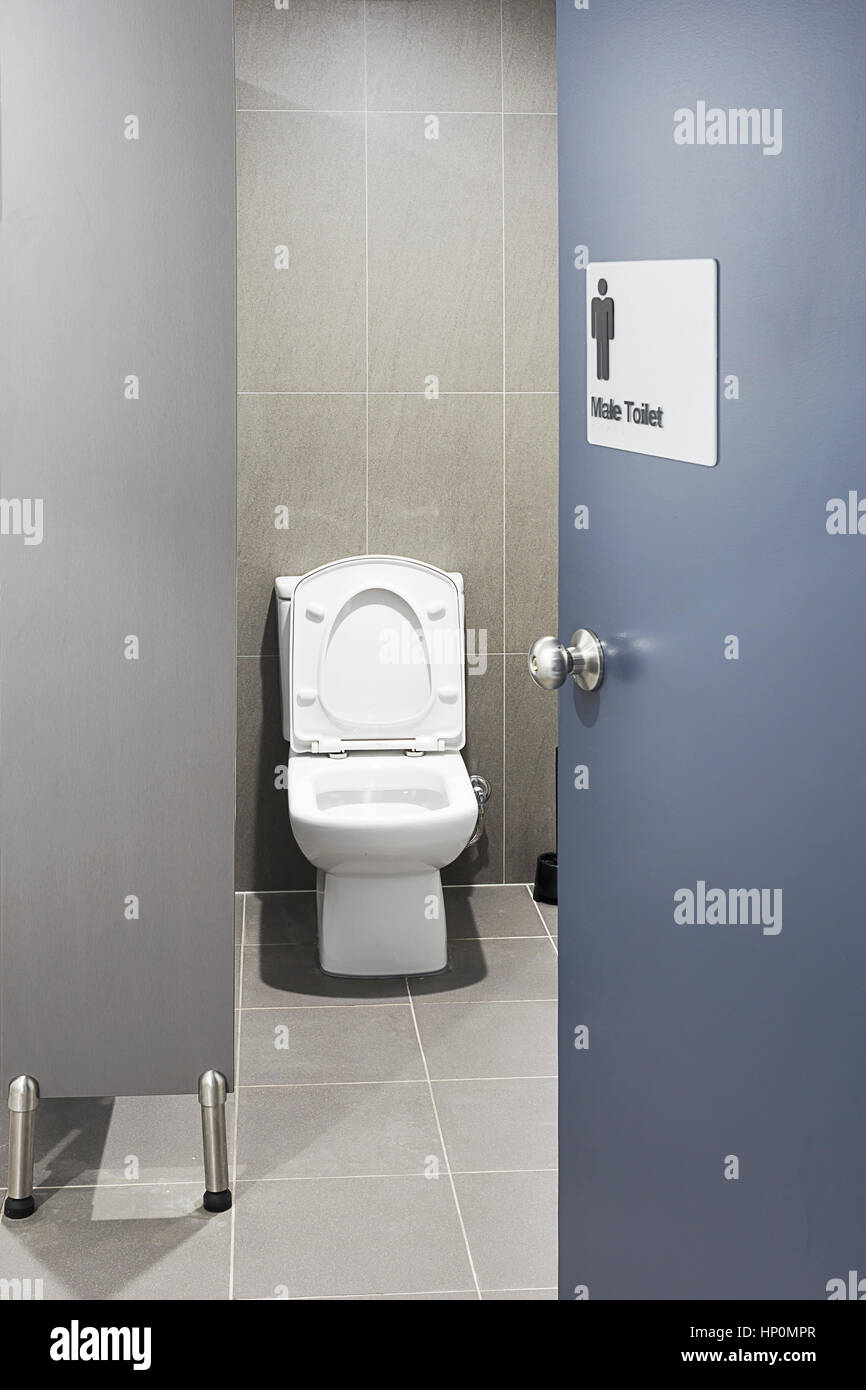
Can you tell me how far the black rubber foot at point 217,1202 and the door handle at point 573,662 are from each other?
1.21 m

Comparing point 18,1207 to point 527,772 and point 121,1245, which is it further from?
point 527,772

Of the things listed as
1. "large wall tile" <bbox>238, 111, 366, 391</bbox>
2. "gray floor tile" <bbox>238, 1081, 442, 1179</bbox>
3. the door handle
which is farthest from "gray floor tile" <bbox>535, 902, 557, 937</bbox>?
the door handle

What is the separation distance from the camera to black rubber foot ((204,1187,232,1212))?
2162 millimetres

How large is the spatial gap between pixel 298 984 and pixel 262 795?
686 millimetres

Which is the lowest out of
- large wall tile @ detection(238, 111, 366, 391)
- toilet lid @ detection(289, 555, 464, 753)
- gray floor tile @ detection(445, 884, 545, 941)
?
gray floor tile @ detection(445, 884, 545, 941)

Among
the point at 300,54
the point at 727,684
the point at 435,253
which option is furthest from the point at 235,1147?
the point at 300,54

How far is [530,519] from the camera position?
3.62m

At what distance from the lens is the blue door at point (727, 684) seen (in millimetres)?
904

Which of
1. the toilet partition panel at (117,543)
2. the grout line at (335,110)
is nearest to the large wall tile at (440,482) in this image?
the grout line at (335,110)

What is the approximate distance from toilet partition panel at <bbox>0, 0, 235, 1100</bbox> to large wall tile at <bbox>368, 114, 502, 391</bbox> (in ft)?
4.99

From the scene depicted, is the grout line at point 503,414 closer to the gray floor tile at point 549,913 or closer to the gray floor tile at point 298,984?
the gray floor tile at point 549,913

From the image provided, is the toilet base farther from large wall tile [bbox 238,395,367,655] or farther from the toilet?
large wall tile [bbox 238,395,367,655]
